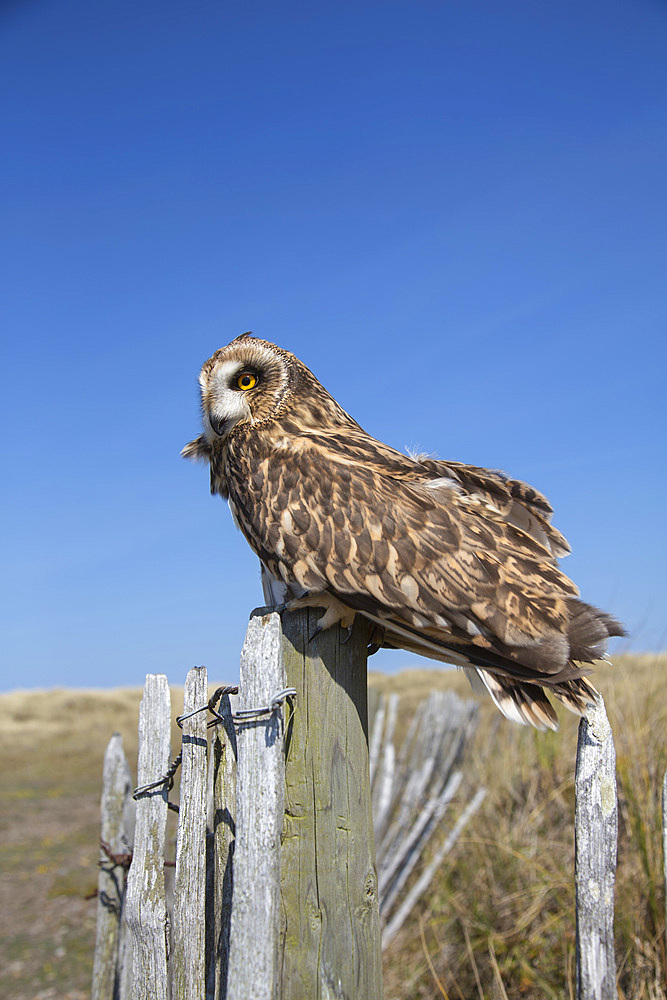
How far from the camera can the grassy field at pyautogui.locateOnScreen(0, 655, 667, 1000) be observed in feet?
11.9

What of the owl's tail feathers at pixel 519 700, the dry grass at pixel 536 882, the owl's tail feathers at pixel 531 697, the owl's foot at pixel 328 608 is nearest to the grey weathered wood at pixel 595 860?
the owl's tail feathers at pixel 531 697

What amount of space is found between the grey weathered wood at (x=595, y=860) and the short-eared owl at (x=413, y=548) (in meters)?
0.29

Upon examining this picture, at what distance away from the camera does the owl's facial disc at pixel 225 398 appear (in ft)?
10.4

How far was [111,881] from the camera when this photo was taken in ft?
10.4

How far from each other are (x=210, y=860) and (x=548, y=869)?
3293mm

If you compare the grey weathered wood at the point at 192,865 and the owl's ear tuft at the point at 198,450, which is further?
the owl's ear tuft at the point at 198,450

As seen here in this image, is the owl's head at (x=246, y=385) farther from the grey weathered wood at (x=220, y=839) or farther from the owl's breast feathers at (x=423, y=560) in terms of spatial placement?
the grey weathered wood at (x=220, y=839)

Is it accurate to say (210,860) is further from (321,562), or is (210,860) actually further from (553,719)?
(553,719)

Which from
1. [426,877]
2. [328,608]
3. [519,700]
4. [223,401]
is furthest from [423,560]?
[426,877]

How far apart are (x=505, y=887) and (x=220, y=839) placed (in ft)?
11.5

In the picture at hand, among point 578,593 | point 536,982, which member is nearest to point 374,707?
point 536,982

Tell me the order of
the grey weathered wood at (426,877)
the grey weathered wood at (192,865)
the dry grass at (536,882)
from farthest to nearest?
1. the grey weathered wood at (426,877)
2. the dry grass at (536,882)
3. the grey weathered wood at (192,865)

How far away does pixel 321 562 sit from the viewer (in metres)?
2.53

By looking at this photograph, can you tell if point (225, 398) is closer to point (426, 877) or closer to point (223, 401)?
point (223, 401)
